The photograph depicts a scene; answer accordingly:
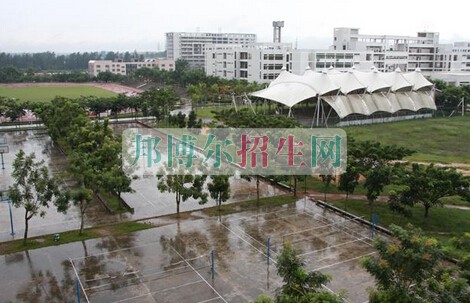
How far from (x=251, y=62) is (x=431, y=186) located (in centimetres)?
4493

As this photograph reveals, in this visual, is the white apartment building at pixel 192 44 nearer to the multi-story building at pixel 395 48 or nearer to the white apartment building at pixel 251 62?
the white apartment building at pixel 251 62

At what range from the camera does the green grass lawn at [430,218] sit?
15.2 m

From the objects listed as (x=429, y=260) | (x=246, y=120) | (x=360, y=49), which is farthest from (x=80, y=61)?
(x=429, y=260)

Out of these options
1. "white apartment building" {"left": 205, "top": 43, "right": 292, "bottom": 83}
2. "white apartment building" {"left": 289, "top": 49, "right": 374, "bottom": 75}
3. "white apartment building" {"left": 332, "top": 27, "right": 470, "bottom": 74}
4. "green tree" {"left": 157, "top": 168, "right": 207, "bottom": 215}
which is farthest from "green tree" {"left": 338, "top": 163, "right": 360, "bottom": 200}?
"white apartment building" {"left": 332, "top": 27, "right": 470, "bottom": 74}

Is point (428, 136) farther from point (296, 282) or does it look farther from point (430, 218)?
point (296, 282)

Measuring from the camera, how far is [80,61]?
378 ft

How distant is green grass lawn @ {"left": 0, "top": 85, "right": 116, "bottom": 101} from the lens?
5334 centimetres

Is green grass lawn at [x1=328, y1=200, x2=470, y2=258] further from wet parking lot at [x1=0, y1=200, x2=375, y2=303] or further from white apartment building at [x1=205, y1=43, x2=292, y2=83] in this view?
white apartment building at [x1=205, y1=43, x2=292, y2=83]

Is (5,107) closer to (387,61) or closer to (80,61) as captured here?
(387,61)

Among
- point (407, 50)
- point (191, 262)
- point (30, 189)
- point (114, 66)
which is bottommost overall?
point (191, 262)

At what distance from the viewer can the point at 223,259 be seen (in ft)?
43.7

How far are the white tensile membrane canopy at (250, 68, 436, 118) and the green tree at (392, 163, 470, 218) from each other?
19676 millimetres

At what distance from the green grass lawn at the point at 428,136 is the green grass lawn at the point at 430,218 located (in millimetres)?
7915

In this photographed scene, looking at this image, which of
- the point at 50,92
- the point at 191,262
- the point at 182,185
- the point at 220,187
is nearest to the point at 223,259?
the point at 191,262
